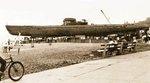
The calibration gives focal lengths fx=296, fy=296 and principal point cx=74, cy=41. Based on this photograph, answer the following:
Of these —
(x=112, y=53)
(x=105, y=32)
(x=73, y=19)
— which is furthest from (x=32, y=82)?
(x=73, y=19)

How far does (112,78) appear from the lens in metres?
9.81

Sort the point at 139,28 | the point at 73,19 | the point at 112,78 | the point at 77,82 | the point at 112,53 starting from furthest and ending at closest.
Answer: the point at 73,19
the point at 139,28
the point at 112,53
the point at 112,78
the point at 77,82

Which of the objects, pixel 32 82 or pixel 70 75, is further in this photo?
pixel 70 75

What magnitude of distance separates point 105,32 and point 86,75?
77.1 m

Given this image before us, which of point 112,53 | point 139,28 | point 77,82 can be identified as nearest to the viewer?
point 77,82

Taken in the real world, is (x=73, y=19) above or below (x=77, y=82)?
above

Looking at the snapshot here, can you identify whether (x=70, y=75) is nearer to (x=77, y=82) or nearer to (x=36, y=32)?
(x=77, y=82)

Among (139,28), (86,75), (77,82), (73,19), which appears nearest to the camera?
(77,82)

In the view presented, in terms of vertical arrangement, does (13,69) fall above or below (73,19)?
below

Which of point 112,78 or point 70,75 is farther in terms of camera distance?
point 70,75

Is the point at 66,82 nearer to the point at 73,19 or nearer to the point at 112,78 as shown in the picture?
the point at 112,78

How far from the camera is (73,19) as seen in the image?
99.4 meters

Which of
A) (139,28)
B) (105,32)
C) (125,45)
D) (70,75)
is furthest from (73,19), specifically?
(70,75)

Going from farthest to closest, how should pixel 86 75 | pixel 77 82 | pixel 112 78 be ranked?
pixel 86 75, pixel 112 78, pixel 77 82
